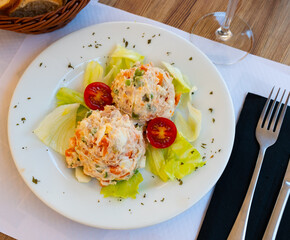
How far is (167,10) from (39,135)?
1470 millimetres

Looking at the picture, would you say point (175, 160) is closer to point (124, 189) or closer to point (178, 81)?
point (124, 189)

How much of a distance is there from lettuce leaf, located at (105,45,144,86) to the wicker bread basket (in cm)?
41

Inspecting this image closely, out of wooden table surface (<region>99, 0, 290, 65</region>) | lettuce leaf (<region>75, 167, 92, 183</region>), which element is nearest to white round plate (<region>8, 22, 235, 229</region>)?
lettuce leaf (<region>75, 167, 92, 183</region>)

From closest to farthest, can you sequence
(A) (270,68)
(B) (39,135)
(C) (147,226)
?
(C) (147,226)
(B) (39,135)
(A) (270,68)

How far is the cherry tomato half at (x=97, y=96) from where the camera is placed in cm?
213

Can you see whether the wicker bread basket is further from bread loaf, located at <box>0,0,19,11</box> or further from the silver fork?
the silver fork

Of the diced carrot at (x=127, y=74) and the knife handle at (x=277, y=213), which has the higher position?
the diced carrot at (x=127, y=74)

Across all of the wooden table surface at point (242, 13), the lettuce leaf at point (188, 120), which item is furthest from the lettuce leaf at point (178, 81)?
the wooden table surface at point (242, 13)

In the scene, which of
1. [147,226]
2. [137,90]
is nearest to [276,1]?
[137,90]

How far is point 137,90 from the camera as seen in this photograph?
198 cm

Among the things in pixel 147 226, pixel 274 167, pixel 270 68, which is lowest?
pixel 147 226

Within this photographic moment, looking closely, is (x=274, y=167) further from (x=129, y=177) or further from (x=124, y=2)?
(x=124, y=2)

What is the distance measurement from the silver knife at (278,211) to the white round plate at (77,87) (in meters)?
0.45

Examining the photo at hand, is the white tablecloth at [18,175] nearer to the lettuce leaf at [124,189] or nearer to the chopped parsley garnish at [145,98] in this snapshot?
the lettuce leaf at [124,189]
